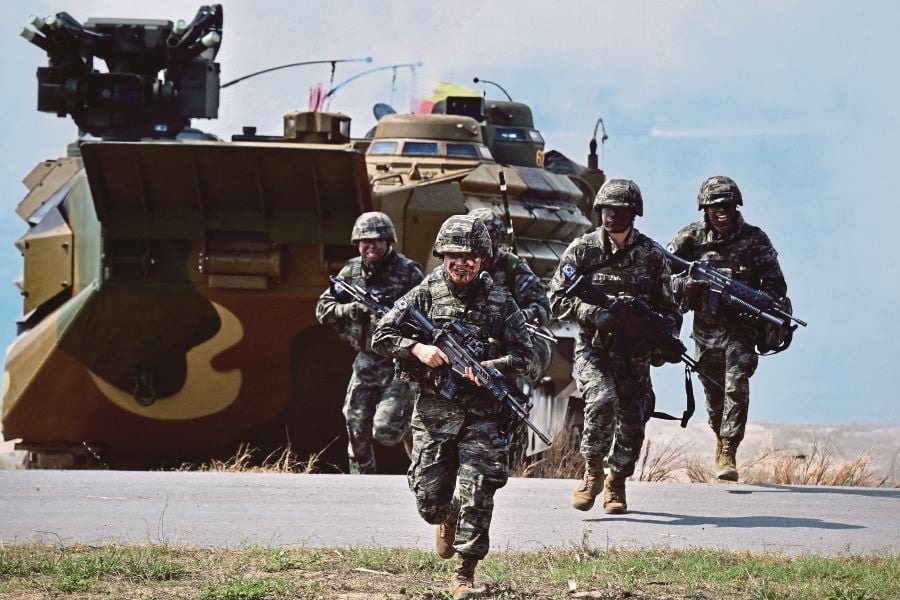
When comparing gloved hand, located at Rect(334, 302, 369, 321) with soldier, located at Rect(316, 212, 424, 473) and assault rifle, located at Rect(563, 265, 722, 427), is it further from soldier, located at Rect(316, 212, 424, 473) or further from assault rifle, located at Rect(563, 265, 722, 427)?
assault rifle, located at Rect(563, 265, 722, 427)

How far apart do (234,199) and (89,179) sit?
4.12 feet

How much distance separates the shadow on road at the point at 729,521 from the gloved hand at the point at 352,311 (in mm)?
3113

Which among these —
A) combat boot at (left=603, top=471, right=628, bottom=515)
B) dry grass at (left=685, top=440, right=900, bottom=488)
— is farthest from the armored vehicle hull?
combat boot at (left=603, top=471, right=628, bottom=515)

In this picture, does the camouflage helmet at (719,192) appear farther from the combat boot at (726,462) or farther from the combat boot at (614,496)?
the combat boot at (614,496)

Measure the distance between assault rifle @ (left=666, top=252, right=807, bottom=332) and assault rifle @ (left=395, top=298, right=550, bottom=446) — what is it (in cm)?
427

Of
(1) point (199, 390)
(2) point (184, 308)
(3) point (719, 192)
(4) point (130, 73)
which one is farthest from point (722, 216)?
(4) point (130, 73)

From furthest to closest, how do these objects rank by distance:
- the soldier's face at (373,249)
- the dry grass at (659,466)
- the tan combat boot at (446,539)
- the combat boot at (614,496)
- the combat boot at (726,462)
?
the dry grass at (659,466) < the soldier's face at (373,249) < the combat boot at (726,462) < the combat boot at (614,496) < the tan combat boot at (446,539)

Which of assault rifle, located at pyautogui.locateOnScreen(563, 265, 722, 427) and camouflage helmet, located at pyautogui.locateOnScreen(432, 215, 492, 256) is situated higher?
camouflage helmet, located at pyautogui.locateOnScreen(432, 215, 492, 256)

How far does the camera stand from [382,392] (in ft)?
42.0

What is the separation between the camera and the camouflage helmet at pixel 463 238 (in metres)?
7.38

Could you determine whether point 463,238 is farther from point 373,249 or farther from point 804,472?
point 804,472

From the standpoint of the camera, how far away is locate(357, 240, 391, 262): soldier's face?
41.0ft

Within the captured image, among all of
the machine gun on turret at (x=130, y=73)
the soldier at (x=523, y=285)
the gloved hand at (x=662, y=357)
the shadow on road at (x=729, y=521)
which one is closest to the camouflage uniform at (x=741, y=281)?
the soldier at (x=523, y=285)

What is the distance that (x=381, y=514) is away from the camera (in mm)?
10156
